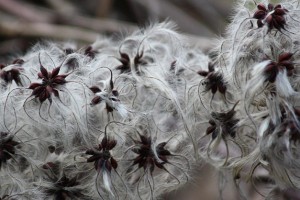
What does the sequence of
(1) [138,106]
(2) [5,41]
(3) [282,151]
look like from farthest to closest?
1. (2) [5,41]
2. (1) [138,106]
3. (3) [282,151]

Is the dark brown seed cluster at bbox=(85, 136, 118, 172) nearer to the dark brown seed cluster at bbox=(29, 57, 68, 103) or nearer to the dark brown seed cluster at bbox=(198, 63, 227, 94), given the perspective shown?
the dark brown seed cluster at bbox=(29, 57, 68, 103)

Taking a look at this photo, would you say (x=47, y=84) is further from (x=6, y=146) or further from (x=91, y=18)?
(x=91, y=18)

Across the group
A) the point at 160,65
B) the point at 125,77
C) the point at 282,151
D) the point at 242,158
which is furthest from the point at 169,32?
the point at 282,151

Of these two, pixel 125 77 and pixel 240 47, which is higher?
pixel 240 47

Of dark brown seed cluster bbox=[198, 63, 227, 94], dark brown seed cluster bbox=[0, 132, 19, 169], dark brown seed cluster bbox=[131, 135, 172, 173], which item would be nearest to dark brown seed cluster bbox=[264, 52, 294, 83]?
dark brown seed cluster bbox=[198, 63, 227, 94]

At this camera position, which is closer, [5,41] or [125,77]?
[125,77]

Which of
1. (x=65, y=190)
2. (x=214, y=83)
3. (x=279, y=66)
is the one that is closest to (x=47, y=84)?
(x=65, y=190)

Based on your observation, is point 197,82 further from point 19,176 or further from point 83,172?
point 19,176
